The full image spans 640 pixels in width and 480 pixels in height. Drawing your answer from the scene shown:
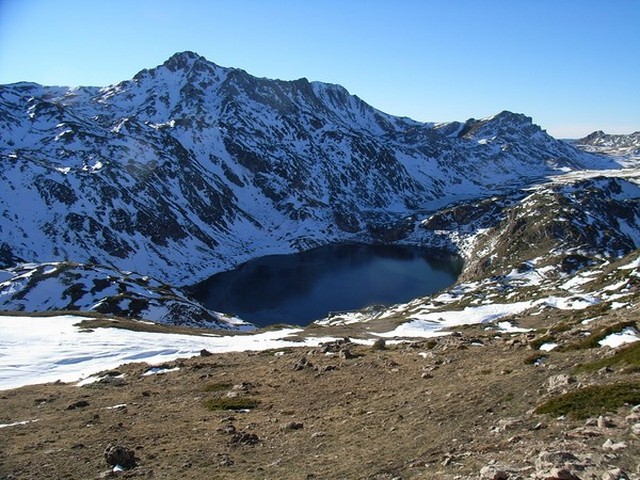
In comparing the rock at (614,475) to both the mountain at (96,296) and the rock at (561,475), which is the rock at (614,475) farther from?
the mountain at (96,296)

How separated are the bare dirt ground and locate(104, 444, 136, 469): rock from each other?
33 centimetres

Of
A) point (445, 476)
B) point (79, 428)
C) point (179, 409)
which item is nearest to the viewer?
point (445, 476)

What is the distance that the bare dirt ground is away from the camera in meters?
13.3

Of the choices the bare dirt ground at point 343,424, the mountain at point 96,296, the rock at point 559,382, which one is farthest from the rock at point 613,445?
the mountain at point 96,296

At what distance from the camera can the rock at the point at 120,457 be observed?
59.2 ft

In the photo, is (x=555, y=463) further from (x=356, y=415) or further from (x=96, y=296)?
(x=96, y=296)

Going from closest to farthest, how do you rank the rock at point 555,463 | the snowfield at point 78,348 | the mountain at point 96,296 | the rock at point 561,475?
the rock at point 561,475 → the rock at point 555,463 → the snowfield at point 78,348 → the mountain at point 96,296

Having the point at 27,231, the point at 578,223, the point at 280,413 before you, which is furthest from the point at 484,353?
the point at 27,231

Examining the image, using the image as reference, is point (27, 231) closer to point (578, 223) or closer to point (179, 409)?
point (179, 409)

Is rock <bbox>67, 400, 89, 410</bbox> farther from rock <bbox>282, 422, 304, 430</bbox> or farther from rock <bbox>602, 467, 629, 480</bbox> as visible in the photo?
rock <bbox>602, 467, 629, 480</bbox>

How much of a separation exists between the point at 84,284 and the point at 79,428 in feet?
346

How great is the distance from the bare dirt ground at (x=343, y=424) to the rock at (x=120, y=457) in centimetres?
33

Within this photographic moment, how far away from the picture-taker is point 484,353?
103 ft

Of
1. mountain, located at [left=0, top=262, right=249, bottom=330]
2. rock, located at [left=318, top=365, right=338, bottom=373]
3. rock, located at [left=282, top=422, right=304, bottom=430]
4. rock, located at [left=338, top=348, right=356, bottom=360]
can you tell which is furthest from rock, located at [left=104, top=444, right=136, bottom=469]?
mountain, located at [left=0, top=262, right=249, bottom=330]
